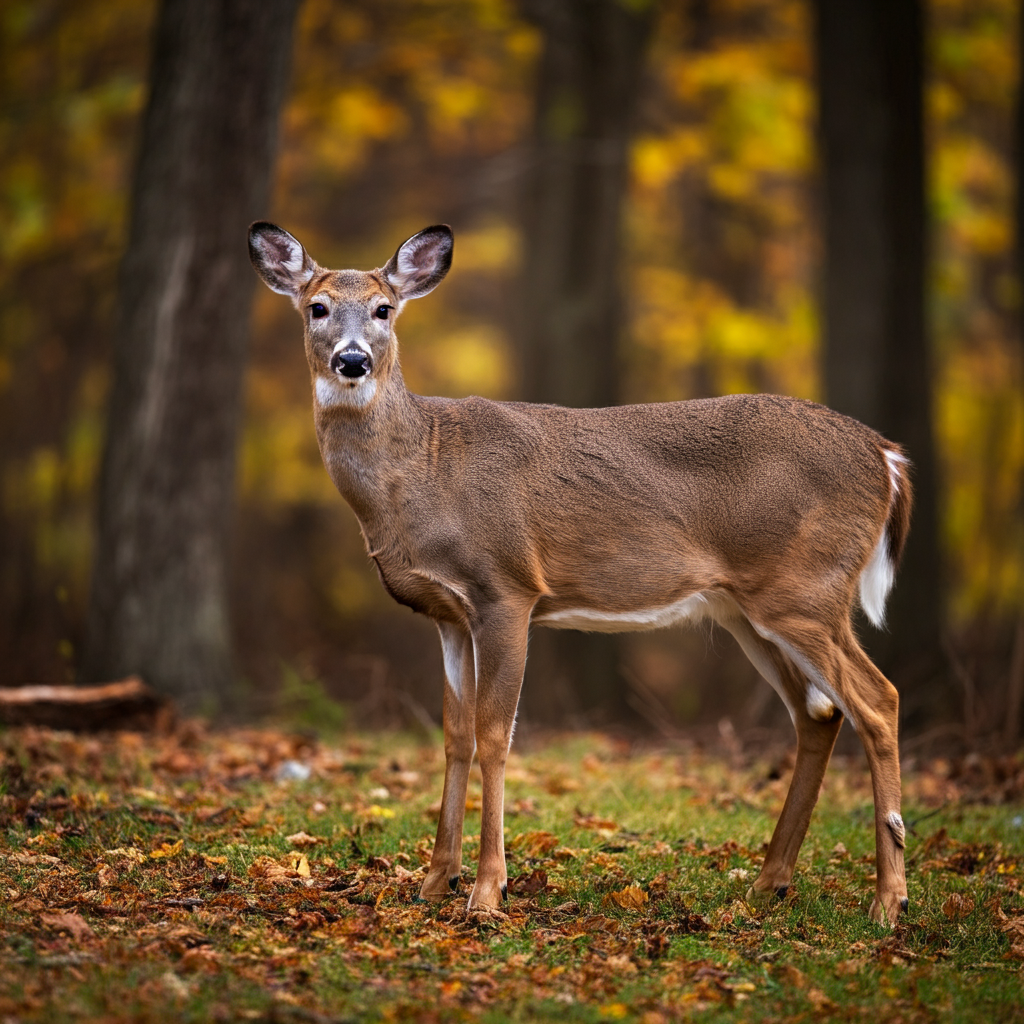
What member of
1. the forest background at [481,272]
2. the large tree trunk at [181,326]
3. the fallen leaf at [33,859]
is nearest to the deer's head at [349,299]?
the fallen leaf at [33,859]

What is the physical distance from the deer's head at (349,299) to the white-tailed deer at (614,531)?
1 cm

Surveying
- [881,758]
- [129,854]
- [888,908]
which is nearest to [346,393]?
[129,854]

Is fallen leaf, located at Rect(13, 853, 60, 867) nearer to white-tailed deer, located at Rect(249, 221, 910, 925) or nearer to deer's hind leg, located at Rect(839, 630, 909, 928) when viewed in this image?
white-tailed deer, located at Rect(249, 221, 910, 925)

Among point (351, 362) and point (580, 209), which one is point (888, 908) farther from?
point (580, 209)

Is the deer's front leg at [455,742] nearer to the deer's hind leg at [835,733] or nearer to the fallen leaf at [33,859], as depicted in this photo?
the deer's hind leg at [835,733]

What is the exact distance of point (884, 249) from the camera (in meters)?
10.3

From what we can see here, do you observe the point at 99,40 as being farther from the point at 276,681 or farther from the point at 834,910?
the point at 834,910

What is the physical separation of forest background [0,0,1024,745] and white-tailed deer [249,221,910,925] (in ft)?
10.3

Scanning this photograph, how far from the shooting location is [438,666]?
39.4ft

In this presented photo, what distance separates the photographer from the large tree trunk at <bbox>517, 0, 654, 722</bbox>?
13.1m

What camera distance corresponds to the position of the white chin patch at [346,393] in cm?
554

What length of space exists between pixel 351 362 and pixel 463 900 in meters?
2.20

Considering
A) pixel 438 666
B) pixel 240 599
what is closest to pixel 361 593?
pixel 240 599

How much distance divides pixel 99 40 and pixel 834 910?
1313cm
